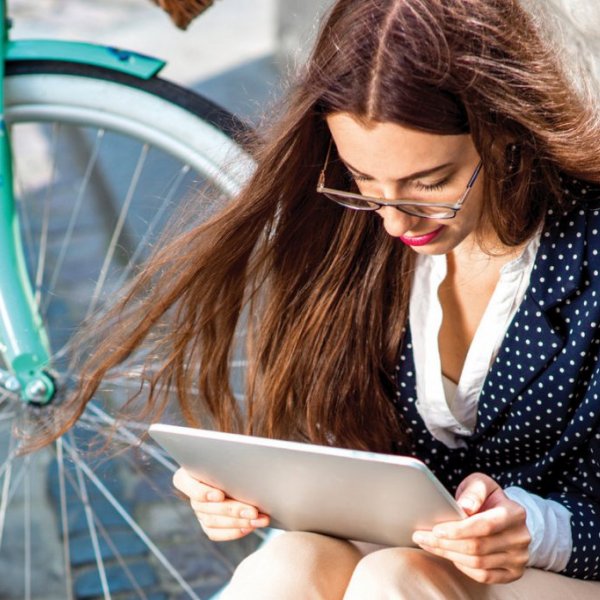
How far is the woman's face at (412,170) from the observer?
1289 millimetres

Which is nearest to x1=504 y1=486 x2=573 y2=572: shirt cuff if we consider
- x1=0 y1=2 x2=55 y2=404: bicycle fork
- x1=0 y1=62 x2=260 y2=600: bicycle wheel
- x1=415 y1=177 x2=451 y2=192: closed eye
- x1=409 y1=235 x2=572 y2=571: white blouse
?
x1=409 y1=235 x2=572 y2=571: white blouse

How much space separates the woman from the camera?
1.29m

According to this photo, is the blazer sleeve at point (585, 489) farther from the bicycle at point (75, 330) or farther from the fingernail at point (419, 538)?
the bicycle at point (75, 330)

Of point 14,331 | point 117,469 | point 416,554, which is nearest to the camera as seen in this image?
point 416,554

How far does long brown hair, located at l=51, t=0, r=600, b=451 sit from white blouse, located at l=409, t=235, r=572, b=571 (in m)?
0.03

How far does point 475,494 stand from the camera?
52.0 inches

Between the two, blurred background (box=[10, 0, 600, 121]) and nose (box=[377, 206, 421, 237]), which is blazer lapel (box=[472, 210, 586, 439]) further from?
blurred background (box=[10, 0, 600, 121])

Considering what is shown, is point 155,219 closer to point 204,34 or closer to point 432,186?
point 432,186

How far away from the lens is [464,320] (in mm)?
1567

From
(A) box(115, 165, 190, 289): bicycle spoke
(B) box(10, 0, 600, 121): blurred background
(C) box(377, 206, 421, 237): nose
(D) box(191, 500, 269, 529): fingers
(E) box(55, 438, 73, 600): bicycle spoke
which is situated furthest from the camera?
(B) box(10, 0, 600, 121): blurred background

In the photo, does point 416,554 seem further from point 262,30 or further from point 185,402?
point 262,30

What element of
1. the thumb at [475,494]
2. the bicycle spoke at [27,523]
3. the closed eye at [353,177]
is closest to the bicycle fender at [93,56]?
the closed eye at [353,177]

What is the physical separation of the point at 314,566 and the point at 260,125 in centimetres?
53

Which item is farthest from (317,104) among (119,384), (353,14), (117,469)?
(117,469)
